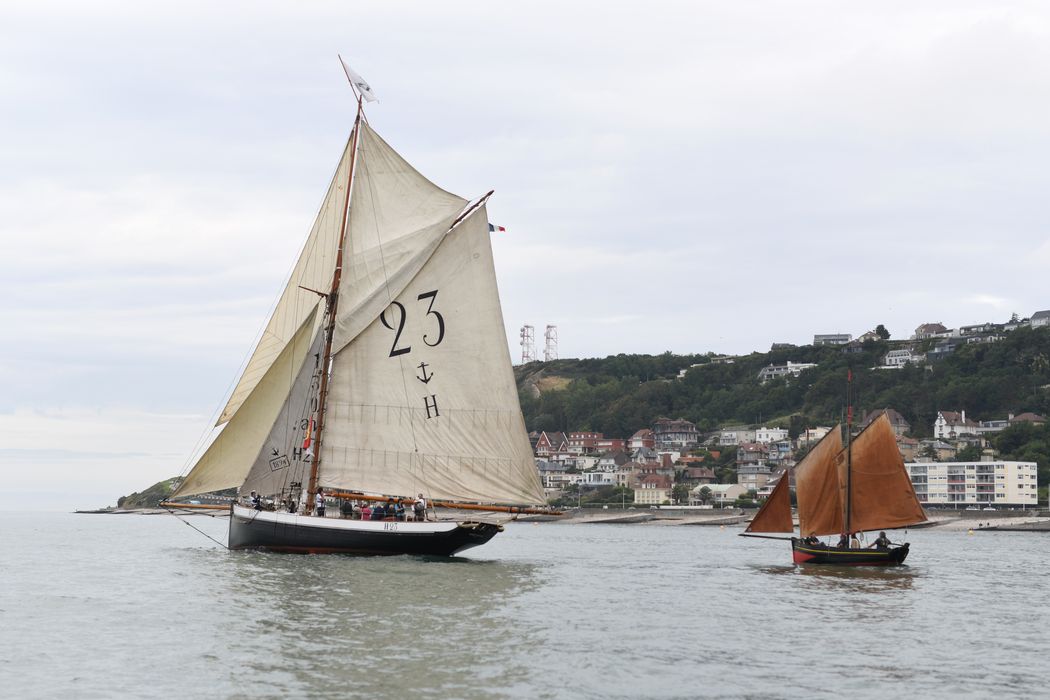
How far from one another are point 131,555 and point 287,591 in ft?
96.4

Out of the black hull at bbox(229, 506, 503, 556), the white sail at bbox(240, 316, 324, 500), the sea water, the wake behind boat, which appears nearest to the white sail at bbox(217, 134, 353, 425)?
the white sail at bbox(240, 316, 324, 500)

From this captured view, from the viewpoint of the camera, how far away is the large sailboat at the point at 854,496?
200ft

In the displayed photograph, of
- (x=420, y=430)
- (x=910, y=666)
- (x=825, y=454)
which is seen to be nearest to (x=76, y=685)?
(x=910, y=666)

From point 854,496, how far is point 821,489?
88.4 inches

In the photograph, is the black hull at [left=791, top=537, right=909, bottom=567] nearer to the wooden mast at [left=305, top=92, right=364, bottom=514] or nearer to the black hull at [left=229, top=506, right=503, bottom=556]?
the black hull at [left=229, top=506, right=503, bottom=556]

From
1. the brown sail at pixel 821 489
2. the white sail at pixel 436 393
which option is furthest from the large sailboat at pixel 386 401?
the brown sail at pixel 821 489

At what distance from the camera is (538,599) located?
4169 cm

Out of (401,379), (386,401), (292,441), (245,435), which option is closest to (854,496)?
(401,379)

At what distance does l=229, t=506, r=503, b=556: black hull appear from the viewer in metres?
53.6

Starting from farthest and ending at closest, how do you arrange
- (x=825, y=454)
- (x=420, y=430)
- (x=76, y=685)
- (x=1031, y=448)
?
(x=1031, y=448) < (x=825, y=454) < (x=420, y=430) < (x=76, y=685)

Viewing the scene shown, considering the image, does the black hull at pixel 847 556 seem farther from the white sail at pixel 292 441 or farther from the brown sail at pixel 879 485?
the white sail at pixel 292 441

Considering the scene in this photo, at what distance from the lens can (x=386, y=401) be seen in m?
55.6

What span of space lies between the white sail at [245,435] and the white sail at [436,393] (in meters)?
2.20

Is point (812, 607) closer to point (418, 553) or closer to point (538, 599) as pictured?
point (538, 599)
